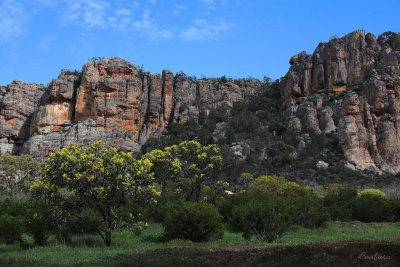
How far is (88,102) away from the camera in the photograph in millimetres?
70750

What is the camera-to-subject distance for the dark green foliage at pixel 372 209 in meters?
23.0

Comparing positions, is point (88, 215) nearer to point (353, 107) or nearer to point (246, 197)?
point (246, 197)

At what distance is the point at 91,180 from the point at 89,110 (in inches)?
2379

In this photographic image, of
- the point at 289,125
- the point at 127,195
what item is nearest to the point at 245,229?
the point at 127,195

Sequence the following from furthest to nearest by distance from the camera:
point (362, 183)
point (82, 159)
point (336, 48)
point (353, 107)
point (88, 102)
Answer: point (336, 48)
point (88, 102)
point (353, 107)
point (362, 183)
point (82, 159)

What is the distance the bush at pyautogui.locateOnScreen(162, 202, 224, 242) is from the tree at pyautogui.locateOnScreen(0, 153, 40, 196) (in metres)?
33.0

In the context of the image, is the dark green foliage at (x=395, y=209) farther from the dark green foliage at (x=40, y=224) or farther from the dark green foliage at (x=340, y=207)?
the dark green foliage at (x=40, y=224)

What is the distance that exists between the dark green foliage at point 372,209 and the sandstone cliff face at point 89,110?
45.8 m

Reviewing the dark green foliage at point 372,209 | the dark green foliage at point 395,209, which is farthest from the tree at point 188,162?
the dark green foliage at point 395,209

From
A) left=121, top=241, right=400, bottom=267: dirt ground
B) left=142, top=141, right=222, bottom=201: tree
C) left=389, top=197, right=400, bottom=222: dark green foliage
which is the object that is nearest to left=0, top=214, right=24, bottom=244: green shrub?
left=121, top=241, right=400, bottom=267: dirt ground

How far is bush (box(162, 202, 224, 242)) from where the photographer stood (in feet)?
47.5

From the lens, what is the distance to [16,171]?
156ft

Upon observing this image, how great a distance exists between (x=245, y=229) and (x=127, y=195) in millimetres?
5430

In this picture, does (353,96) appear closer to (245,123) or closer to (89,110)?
(245,123)
